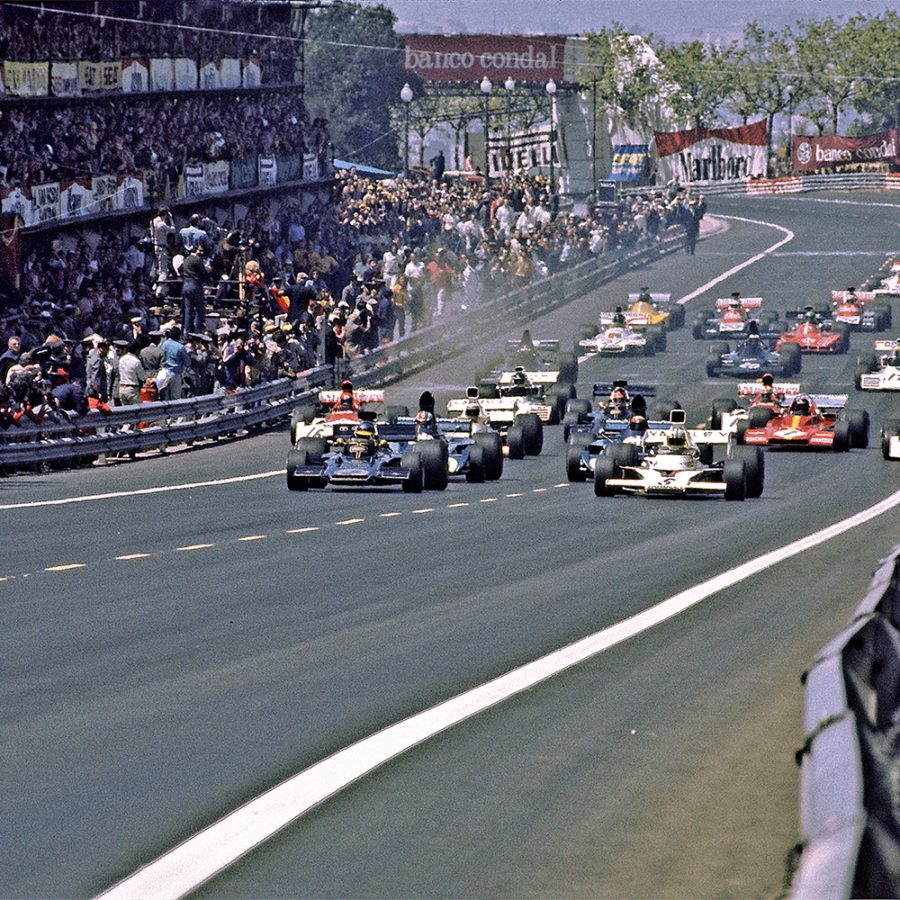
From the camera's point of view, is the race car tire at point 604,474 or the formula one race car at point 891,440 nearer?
the race car tire at point 604,474

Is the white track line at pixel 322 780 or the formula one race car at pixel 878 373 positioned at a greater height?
the white track line at pixel 322 780


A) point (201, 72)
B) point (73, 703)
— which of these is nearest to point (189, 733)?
point (73, 703)

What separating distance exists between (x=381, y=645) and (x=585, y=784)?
Result: 443 cm

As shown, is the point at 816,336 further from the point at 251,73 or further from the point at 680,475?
the point at 680,475

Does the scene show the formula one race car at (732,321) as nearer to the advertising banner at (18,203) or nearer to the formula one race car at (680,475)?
the advertising banner at (18,203)

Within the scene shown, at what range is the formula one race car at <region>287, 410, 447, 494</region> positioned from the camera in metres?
27.4

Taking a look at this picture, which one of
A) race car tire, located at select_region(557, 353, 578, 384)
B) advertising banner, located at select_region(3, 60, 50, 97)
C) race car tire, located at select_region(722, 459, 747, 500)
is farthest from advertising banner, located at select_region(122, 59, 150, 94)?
race car tire, located at select_region(722, 459, 747, 500)

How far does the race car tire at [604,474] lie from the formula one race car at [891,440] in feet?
25.5

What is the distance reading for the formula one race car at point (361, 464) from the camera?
90.0 ft

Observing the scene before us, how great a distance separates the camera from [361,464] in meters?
27.6

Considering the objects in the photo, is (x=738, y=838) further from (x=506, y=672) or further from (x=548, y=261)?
(x=548, y=261)

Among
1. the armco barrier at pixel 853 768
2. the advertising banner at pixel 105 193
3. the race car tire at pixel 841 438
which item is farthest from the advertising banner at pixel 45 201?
the armco barrier at pixel 853 768

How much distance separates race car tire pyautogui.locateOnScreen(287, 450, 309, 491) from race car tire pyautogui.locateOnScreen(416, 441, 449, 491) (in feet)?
5.27

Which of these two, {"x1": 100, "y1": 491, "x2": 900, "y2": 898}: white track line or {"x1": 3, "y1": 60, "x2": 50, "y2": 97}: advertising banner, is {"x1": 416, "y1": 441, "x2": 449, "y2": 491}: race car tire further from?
{"x1": 3, "y1": 60, "x2": 50, "y2": 97}: advertising banner
